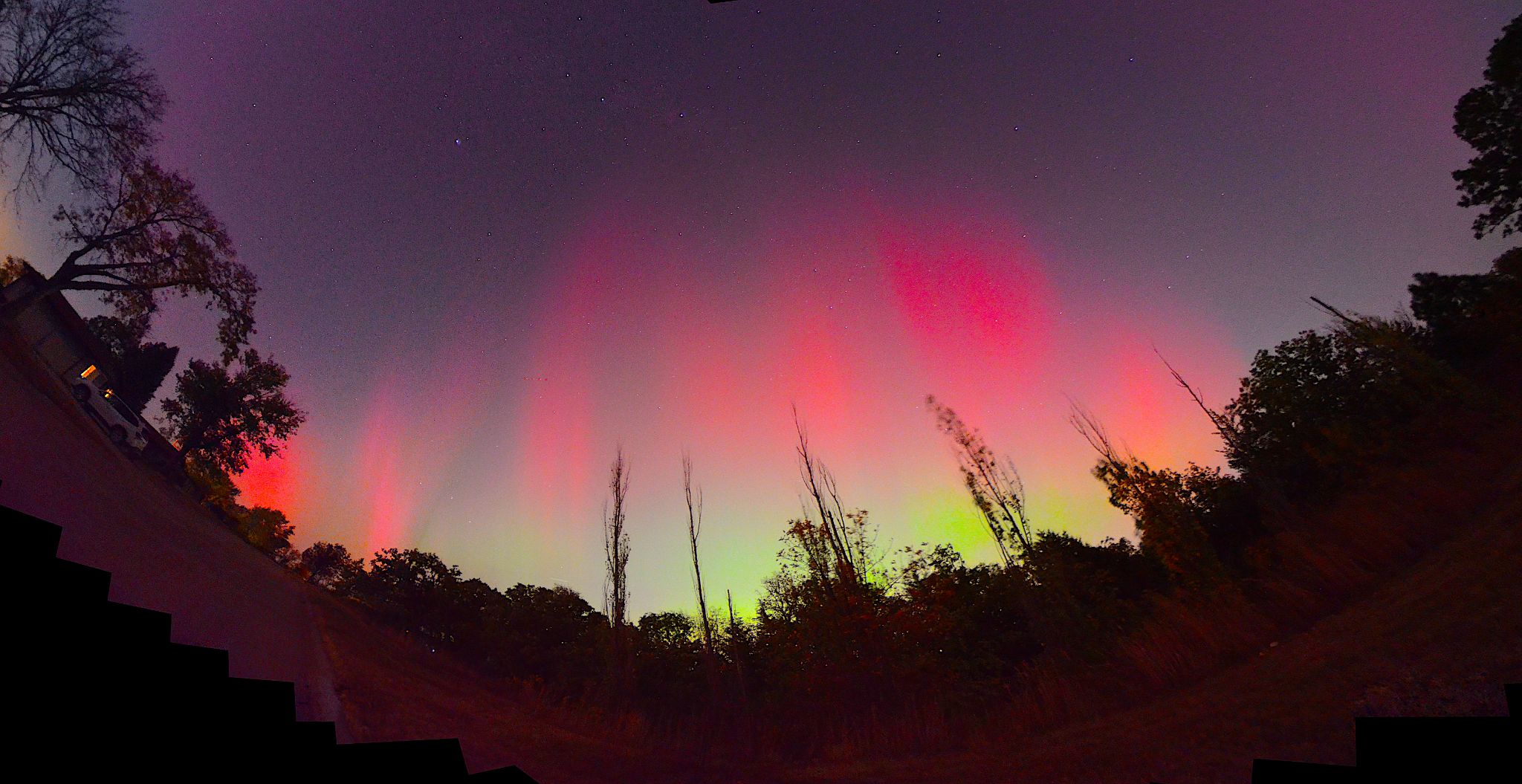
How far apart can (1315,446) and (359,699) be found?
3313cm

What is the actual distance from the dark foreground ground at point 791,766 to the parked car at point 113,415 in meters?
11.9

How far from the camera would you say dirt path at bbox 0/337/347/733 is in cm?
521

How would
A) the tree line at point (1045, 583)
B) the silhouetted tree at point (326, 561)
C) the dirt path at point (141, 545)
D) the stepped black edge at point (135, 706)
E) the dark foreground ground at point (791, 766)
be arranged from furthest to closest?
the silhouetted tree at point (326, 561)
the tree line at point (1045, 583)
the dark foreground ground at point (791, 766)
the dirt path at point (141, 545)
the stepped black edge at point (135, 706)

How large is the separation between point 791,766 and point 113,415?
29372mm

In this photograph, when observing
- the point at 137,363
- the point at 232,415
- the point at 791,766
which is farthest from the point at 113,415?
the point at 791,766

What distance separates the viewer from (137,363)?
34.9 meters

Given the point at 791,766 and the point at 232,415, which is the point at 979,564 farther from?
the point at 232,415

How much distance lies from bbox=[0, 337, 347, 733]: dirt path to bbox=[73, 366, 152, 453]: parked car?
10606 mm

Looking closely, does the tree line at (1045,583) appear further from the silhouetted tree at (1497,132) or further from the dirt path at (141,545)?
the dirt path at (141,545)

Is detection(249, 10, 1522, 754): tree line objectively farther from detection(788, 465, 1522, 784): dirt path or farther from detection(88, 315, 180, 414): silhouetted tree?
→ detection(88, 315, 180, 414): silhouetted tree

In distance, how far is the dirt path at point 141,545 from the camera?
17.1 ft

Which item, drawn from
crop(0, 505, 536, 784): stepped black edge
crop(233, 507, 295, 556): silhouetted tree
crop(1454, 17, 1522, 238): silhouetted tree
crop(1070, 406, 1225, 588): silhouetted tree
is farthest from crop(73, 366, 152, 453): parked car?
crop(1454, 17, 1522, 238): silhouetted tree

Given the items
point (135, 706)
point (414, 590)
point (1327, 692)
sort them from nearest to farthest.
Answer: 1. point (135, 706)
2. point (1327, 692)
3. point (414, 590)

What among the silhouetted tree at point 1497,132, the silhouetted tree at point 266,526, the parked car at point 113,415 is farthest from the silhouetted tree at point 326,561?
the silhouetted tree at point 1497,132
